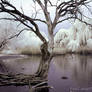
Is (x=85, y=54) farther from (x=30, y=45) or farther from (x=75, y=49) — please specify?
(x=30, y=45)

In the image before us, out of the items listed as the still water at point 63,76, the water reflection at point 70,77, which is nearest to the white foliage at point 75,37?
the still water at point 63,76

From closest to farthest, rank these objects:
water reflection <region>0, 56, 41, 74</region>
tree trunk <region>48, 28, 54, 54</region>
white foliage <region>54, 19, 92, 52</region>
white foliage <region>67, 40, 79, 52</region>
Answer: tree trunk <region>48, 28, 54, 54</region> < water reflection <region>0, 56, 41, 74</region> < white foliage <region>54, 19, 92, 52</region> < white foliage <region>67, 40, 79, 52</region>

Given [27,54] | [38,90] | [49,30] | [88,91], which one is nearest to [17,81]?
[38,90]

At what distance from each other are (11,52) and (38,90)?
26.1 feet

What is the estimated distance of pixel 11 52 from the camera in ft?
33.2

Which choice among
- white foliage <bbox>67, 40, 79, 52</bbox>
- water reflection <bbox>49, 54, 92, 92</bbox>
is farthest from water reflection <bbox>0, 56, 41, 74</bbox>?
white foliage <bbox>67, 40, 79, 52</bbox>

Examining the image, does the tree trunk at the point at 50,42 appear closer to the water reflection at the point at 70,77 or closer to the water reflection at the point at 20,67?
the water reflection at the point at 70,77

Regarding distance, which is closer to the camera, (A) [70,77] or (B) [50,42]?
(B) [50,42]

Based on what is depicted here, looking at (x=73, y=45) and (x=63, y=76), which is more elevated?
(x=73, y=45)

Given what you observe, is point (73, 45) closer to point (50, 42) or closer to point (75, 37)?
point (75, 37)

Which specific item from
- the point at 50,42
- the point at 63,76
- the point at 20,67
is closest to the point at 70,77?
the point at 63,76

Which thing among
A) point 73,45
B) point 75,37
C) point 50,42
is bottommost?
point 73,45

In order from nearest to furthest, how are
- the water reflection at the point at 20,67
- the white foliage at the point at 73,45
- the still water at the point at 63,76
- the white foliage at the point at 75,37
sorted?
the still water at the point at 63,76 < the water reflection at the point at 20,67 < the white foliage at the point at 75,37 < the white foliage at the point at 73,45

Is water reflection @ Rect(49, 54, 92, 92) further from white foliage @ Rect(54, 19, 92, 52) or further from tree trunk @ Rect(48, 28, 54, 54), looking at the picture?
white foliage @ Rect(54, 19, 92, 52)
